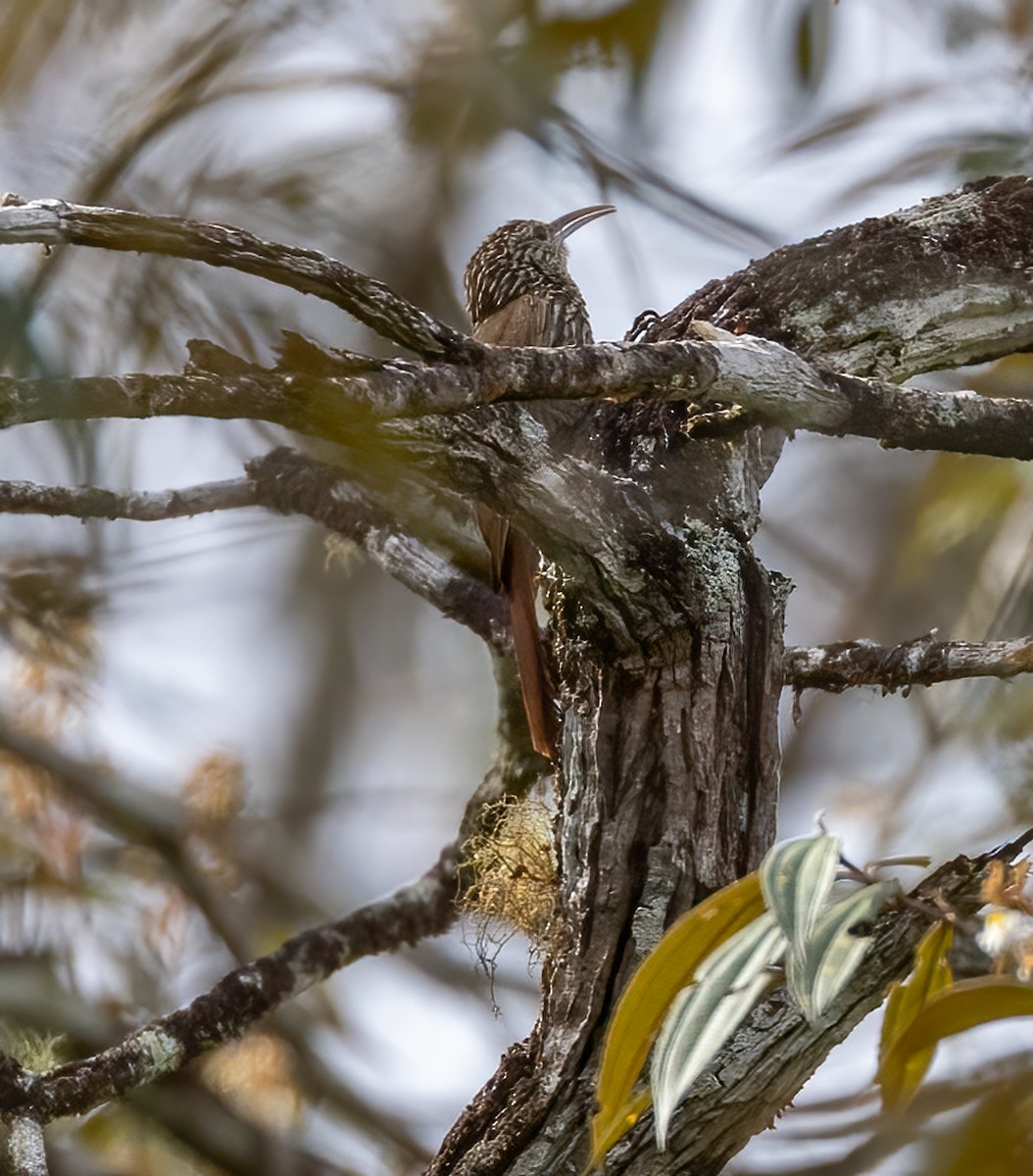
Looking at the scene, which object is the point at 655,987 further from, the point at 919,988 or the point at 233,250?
the point at 233,250

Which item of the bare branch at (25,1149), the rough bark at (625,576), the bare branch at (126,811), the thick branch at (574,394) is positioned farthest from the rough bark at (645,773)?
the bare branch at (126,811)

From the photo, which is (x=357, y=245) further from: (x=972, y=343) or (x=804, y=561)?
(x=804, y=561)

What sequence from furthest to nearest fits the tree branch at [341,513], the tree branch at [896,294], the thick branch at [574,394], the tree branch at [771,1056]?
the tree branch at [341,513], the tree branch at [896,294], the tree branch at [771,1056], the thick branch at [574,394]

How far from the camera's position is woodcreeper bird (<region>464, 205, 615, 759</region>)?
2223 millimetres

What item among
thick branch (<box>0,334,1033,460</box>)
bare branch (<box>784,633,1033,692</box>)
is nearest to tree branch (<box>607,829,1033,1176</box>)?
bare branch (<box>784,633,1033,692</box>)

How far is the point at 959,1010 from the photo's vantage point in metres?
1.06

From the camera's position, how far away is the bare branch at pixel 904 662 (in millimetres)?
1758

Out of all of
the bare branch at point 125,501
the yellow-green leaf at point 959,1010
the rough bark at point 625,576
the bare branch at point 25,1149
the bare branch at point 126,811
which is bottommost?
the yellow-green leaf at point 959,1010

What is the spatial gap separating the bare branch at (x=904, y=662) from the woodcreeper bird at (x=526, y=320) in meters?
0.42

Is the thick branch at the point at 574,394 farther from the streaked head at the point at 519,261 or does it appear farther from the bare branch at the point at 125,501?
the streaked head at the point at 519,261

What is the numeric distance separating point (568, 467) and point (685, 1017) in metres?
0.67

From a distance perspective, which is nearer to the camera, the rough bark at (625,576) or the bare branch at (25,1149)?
the rough bark at (625,576)

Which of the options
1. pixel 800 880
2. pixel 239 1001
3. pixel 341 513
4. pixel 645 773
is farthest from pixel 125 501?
pixel 800 880

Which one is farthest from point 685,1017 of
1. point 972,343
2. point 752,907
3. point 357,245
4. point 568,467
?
point 357,245
